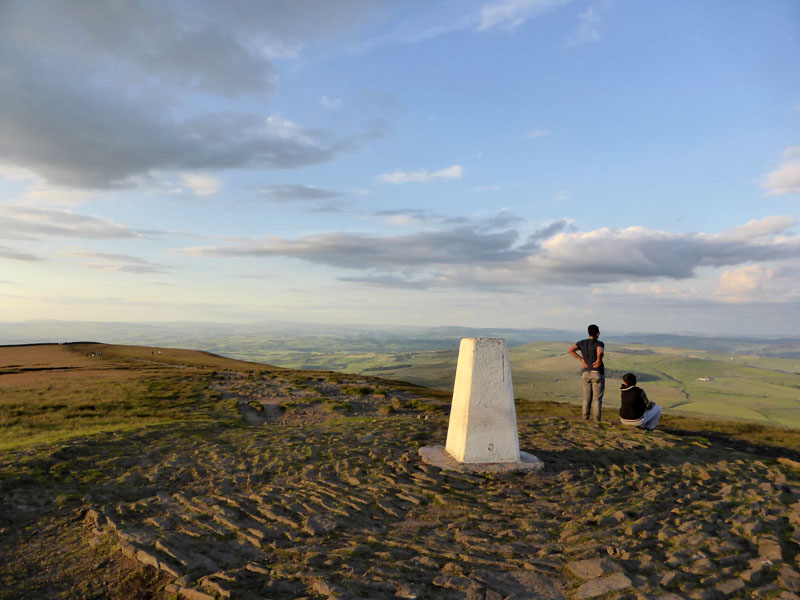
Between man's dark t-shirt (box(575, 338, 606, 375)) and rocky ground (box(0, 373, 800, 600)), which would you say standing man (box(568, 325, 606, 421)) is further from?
rocky ground (box(0, 373, 800, 600))

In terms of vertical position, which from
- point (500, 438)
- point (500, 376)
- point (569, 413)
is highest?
point (500, 376)

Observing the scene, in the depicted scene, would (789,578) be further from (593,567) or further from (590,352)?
(590,352)

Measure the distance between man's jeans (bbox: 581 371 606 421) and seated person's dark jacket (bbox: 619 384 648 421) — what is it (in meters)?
0.85

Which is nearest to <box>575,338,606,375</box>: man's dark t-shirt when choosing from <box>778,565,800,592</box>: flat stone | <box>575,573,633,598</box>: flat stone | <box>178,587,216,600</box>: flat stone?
<box>778,565,800,592</box>: flat stone

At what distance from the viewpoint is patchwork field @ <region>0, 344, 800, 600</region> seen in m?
6.30

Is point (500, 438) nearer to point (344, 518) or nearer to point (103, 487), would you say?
point (344, 518)

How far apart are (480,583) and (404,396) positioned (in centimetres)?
2193

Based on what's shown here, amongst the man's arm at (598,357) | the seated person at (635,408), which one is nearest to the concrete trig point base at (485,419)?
the man's arm at (598,357)

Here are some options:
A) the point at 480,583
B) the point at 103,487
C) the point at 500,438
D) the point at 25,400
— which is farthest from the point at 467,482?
the point at 25,400

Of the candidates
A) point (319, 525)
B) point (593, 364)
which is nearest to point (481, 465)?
point (319, 525)

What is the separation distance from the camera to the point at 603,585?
6164 millimetres

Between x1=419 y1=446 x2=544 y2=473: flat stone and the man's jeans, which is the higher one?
the man's jeans

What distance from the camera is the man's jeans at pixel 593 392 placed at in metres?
17.0

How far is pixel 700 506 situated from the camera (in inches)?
368
